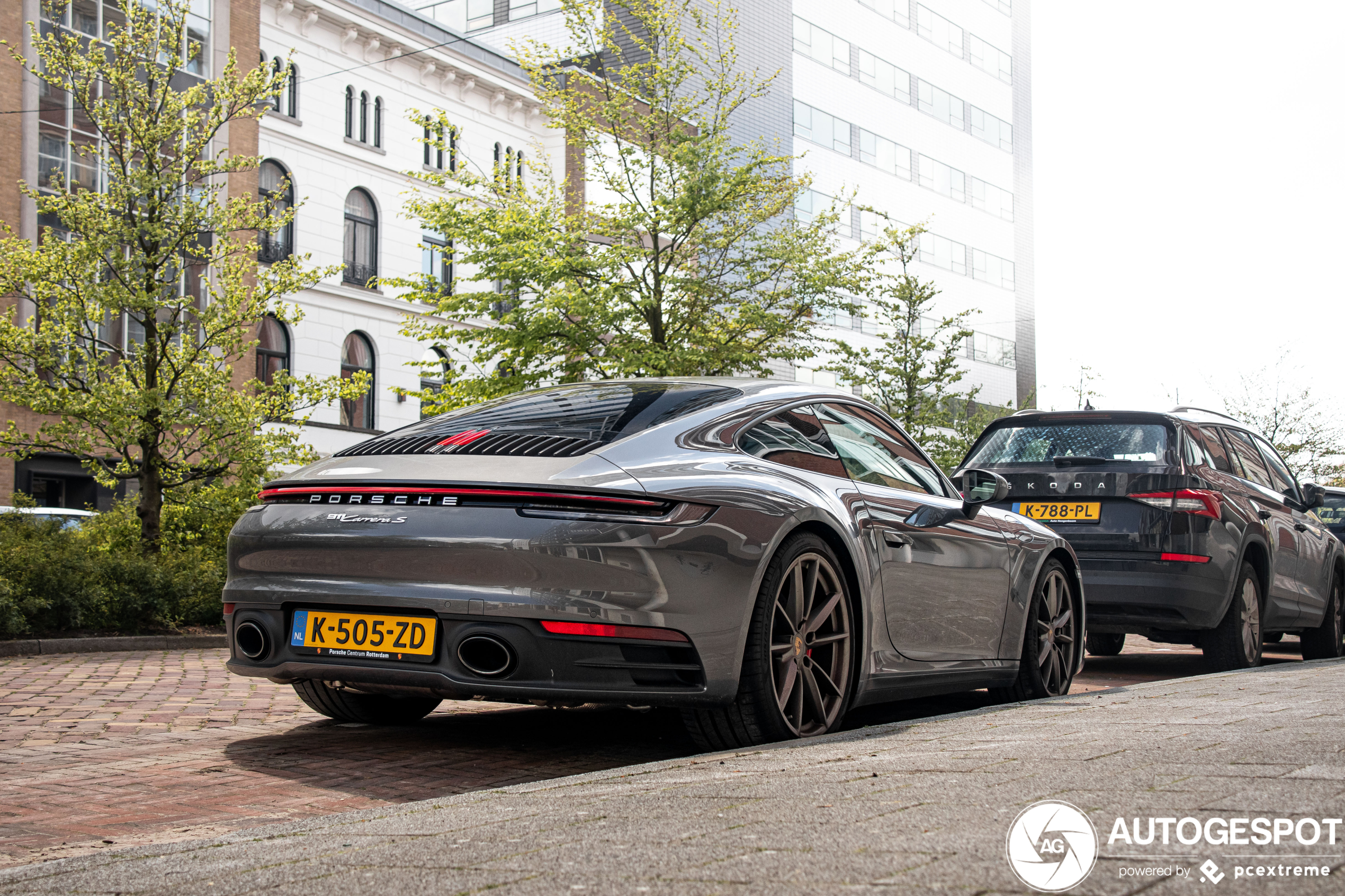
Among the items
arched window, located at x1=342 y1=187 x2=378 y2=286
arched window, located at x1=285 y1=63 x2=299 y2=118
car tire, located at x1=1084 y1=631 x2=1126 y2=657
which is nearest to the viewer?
car tire, located at x1=1084 y1=631 x2=1126 y2=657

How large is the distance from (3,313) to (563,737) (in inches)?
469

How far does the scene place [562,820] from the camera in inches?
111

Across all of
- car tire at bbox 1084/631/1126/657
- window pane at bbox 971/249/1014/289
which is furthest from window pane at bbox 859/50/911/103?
car tire at bbox 1084/631/1126/657

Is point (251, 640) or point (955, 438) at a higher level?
point (955, 438)

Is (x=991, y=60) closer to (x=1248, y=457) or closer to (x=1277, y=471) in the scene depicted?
(x=1277, y=471)

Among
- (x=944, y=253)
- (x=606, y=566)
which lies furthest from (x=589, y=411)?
(x=944, y=253)

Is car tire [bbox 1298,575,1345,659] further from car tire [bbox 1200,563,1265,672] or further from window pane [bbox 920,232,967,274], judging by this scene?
window pane [bbox 920,232,967,274]

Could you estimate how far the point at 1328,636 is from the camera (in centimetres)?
1095

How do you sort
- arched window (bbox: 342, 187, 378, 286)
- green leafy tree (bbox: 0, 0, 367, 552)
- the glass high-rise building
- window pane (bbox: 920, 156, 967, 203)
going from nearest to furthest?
green leafy tree (bbox: 0, 0, 367, 552)
arched window (bbox: 342, 187, 378, 286)
the glass high-rise building
window pane (bbox: 920, 156, 967, 203)

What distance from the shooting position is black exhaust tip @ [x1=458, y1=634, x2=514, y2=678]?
13.9 feet

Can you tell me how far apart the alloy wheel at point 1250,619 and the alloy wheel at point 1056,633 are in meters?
2.26

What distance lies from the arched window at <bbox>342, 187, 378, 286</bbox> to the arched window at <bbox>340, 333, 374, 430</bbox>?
149 centimetres

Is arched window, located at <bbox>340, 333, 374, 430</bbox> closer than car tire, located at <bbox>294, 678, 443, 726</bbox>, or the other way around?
car tire, located at <bbox>294, 678, 443, 726</bbox>

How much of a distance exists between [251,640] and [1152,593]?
5674 mm
